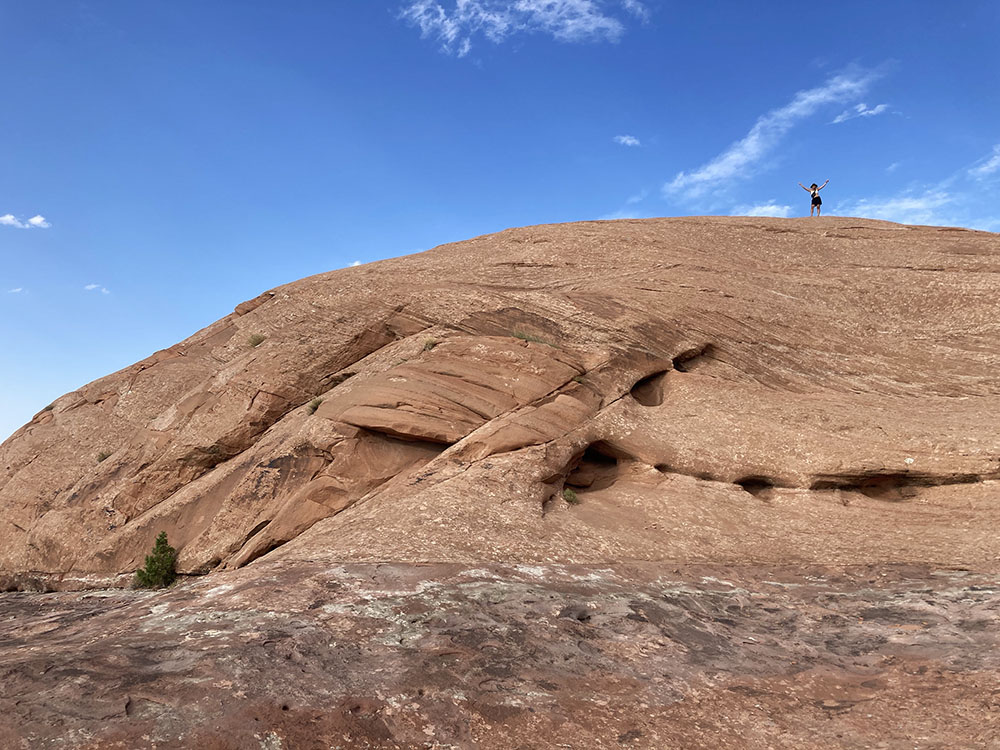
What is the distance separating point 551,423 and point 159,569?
1019 centimetres

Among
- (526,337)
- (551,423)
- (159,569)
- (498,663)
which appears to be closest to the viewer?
(498,663)

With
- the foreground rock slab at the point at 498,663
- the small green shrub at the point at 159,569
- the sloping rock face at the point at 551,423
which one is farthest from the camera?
the small green shrub at the point at 159,569

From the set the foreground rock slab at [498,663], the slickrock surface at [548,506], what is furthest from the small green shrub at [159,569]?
the foreground rock slab at [498,663]

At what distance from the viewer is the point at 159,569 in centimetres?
1709

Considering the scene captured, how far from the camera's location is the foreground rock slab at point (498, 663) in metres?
7.73

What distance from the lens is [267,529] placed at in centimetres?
1667

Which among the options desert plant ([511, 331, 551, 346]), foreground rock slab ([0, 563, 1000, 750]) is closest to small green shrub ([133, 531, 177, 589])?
foreground rock slab ([0, 563, 1000, 750])

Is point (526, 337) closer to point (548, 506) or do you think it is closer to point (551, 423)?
point (551, 423)

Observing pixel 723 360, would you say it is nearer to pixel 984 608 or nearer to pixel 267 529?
pixel 984 608

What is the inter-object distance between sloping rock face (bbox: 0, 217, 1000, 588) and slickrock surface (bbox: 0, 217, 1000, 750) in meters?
0.10

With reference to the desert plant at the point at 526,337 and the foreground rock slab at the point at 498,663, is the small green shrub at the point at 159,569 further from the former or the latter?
the desert plant at the point at 526,337

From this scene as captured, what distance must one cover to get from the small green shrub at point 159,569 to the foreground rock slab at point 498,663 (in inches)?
151

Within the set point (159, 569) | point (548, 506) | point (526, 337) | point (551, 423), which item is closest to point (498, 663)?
point (548, 506)

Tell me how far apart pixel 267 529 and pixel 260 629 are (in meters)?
7.46
